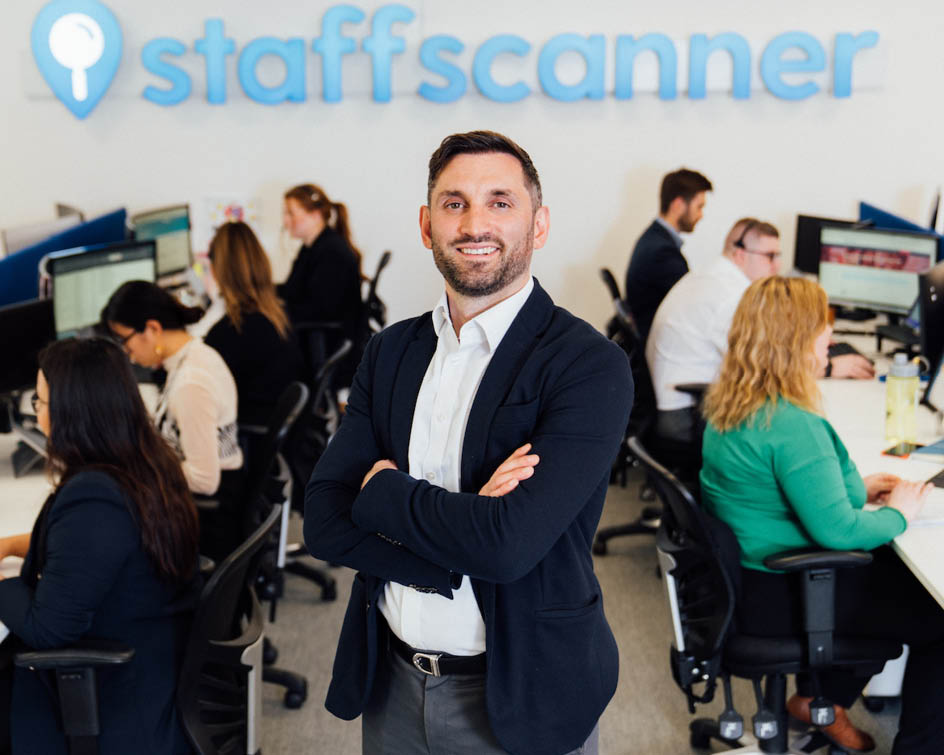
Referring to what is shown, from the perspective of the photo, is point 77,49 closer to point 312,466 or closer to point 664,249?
point 312,466

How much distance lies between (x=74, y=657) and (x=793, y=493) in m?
1.47

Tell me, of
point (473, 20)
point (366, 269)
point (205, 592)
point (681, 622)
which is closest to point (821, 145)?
point (473, 20)

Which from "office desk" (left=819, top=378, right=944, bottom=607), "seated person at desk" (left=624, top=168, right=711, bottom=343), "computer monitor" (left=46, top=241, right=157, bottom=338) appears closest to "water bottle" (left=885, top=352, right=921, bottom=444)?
"office desk" (left=819, top=378, right=944, bottom=607)

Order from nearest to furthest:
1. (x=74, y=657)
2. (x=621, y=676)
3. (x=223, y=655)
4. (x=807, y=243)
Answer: (x=74, y=657) < (x=223, y=655) < (x=621, y=676) < (x=807, y=243)

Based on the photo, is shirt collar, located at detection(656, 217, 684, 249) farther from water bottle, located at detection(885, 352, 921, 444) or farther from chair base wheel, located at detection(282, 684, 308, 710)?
chair base wheel, located at detection(282, 684, 308, 710)

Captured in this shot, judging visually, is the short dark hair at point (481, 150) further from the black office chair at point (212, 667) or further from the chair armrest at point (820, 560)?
the chair armrest at point (820, 560)

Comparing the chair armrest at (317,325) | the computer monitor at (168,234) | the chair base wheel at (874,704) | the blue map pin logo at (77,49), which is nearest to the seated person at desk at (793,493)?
the chair base wheel at (874,704)

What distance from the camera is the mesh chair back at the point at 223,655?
1.97 metres

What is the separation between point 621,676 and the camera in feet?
10.2

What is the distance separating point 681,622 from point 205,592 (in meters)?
1.12

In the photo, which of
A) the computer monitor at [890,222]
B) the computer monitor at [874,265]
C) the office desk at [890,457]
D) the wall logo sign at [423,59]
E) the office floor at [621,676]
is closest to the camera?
the office desk at [890,457]

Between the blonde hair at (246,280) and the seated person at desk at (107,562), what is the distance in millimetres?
1589

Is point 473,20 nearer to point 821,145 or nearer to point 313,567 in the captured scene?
point 821,145

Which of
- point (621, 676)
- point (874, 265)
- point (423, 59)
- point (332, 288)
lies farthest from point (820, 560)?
point (423, 59)
